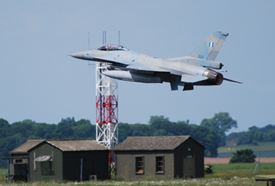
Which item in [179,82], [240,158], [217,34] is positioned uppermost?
[217,34]

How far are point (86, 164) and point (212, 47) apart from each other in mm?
17256

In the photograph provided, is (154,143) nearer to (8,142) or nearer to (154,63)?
(154,63)

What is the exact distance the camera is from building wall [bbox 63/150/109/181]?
153 ft

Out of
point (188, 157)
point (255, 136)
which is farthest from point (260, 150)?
point (188, 157)

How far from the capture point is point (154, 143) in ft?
161

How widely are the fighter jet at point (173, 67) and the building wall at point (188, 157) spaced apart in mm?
12916

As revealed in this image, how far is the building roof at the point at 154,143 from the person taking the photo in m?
48.2

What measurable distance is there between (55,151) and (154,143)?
29.4 ft

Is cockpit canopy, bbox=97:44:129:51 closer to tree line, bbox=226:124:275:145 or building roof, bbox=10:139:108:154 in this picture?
building roof, bbox=10:139:108:154

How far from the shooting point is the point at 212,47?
37.3m

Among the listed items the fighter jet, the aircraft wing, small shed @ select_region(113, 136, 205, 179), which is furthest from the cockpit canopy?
small shed @ select_region(113, 136, 205, 179)

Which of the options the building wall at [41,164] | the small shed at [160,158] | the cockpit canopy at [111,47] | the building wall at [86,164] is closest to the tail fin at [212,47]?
the cockpit canopy at [111,47]

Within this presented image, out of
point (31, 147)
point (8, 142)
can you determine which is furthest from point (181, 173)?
point (8, 142)

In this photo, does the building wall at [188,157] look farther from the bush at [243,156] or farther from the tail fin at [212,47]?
the bush at [243,156]
